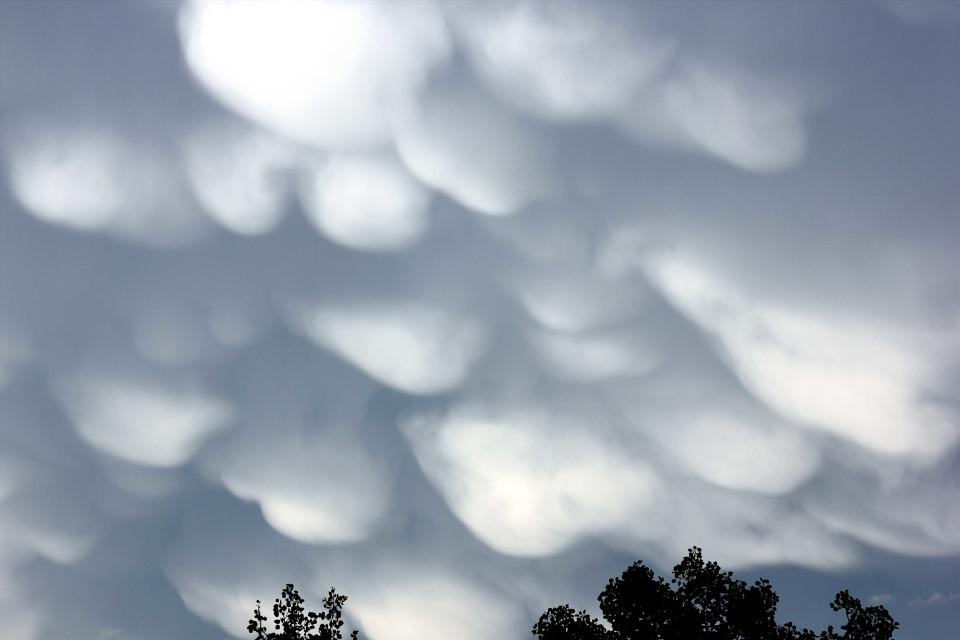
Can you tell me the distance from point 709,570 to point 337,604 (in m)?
29.2

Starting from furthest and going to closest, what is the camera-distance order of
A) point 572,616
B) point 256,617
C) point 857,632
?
point 572,616 < point 857,632 < point 256,617

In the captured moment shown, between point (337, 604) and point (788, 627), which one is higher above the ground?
point (788, 627)

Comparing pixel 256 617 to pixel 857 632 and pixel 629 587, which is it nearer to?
pixel 629 587

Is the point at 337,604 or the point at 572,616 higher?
the point at 572,616

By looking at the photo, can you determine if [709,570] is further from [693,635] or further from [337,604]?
[337,604]

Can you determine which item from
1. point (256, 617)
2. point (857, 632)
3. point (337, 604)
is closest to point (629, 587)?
point (857, 632)

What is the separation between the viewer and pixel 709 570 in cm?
5753

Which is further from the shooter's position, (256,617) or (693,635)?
(693,635)

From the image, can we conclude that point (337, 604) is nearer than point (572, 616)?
Yes

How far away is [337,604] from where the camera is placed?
54281 millimetres

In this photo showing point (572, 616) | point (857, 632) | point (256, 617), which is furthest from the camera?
point (572, 616)

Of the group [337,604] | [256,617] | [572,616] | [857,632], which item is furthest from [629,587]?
[256,617]

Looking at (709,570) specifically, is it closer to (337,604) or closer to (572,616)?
(572,616)

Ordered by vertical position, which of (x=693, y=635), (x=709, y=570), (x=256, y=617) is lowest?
(x=256, y=617)
